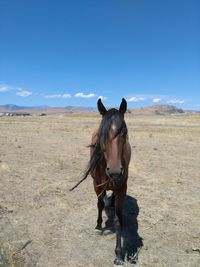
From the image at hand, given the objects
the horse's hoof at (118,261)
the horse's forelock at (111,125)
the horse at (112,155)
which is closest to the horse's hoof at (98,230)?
the horse at (112,155)

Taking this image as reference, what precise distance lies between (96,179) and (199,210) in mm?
3304

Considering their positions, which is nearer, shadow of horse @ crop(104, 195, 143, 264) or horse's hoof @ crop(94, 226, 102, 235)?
shadow of horse @ crop(104, 195, 143, 264)

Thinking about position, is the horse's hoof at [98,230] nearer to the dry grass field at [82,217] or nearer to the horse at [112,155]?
the dry grass field at [82,217]

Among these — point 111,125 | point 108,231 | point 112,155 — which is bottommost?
point 108,231

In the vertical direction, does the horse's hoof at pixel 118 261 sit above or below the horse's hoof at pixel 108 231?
above

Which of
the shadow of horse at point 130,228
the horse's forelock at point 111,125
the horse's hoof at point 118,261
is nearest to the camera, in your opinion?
the horse's forelock at point 111,125

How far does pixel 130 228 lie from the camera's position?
22.9 feet

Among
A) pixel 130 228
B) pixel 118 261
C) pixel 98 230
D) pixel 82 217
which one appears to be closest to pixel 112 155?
pixel 118 261

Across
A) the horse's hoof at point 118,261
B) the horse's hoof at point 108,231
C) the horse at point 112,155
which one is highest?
the horse at point 112,155

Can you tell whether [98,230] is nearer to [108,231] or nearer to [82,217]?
[108,231]

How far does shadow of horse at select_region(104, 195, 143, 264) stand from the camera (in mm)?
5888

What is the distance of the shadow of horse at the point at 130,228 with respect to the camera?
589 cm

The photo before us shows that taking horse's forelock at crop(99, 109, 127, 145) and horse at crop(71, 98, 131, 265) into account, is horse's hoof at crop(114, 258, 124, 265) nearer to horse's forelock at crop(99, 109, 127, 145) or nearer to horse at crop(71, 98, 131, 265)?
horse at crop(71, 98, 131, 265)

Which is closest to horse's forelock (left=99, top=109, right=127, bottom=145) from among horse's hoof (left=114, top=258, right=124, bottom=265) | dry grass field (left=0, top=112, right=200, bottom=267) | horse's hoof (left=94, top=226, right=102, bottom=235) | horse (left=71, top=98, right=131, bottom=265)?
horse (left=71, top=98, right=131, bottom=265)
